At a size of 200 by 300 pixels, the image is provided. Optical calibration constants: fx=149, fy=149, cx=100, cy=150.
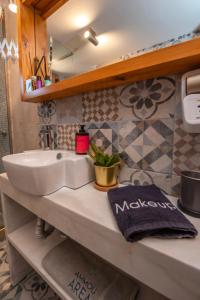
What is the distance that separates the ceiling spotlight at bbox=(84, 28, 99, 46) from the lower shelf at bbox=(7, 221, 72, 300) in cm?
120

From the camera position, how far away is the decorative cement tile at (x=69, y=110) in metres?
0.94

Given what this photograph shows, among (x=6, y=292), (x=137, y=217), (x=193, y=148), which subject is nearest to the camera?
(x=137, y=217)

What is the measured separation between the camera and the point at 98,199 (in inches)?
24.1

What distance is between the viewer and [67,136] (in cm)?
102

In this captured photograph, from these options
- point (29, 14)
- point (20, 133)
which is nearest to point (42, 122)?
point (20, 133)

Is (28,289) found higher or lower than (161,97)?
lower

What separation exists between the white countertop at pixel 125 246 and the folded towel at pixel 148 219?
18mm

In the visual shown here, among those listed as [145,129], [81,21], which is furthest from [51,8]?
[145,129]

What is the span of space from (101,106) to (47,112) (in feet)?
1.72

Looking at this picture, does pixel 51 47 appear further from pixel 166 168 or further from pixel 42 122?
pixel 166 168

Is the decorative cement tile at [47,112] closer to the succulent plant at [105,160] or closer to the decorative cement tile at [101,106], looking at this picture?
the decorative cement tile at [101,106]

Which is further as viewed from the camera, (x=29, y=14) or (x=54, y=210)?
(x=29, y=14)

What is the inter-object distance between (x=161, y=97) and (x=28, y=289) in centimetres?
136

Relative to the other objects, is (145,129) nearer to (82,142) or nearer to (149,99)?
(149,99)
